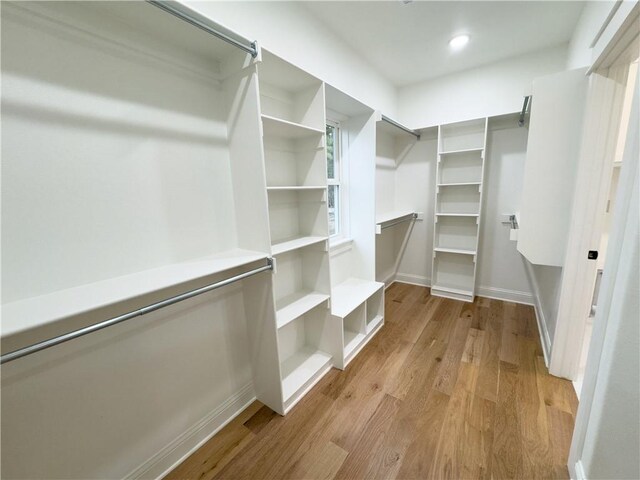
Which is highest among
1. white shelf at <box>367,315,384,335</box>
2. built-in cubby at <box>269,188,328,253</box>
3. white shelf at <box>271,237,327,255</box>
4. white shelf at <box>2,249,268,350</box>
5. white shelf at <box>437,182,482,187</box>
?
white shelf at <box>437,182,482,187</box>

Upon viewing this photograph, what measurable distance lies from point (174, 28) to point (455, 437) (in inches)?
101

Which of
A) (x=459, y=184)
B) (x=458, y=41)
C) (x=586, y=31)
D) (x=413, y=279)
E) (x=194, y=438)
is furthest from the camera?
(x=413, y=279)

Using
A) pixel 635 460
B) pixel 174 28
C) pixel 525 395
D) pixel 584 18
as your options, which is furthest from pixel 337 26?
pixel 525 395

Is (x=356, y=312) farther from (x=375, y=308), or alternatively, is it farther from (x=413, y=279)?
(x=413, y=279)

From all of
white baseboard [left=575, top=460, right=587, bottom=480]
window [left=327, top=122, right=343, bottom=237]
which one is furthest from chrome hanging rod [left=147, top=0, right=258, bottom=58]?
white baseboard [left=575, top=460, right=587, bottom=480]

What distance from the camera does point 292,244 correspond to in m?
1.69

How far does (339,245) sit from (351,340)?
89 cm

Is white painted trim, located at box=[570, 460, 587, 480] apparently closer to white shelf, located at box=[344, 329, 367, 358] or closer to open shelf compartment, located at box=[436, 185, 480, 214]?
white shelf, located at box=[344, 329, 367, 358]

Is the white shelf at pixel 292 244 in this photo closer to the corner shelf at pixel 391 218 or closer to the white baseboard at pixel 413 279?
the corner shelf at pixel 391 218

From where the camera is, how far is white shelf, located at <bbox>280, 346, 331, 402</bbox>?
5.92 ft

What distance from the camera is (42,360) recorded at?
3.17ft

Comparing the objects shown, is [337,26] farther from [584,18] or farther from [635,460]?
[635,460]

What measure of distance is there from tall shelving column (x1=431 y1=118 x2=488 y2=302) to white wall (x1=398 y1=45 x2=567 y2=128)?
0.18m

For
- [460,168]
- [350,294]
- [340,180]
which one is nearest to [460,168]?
[460,168]
